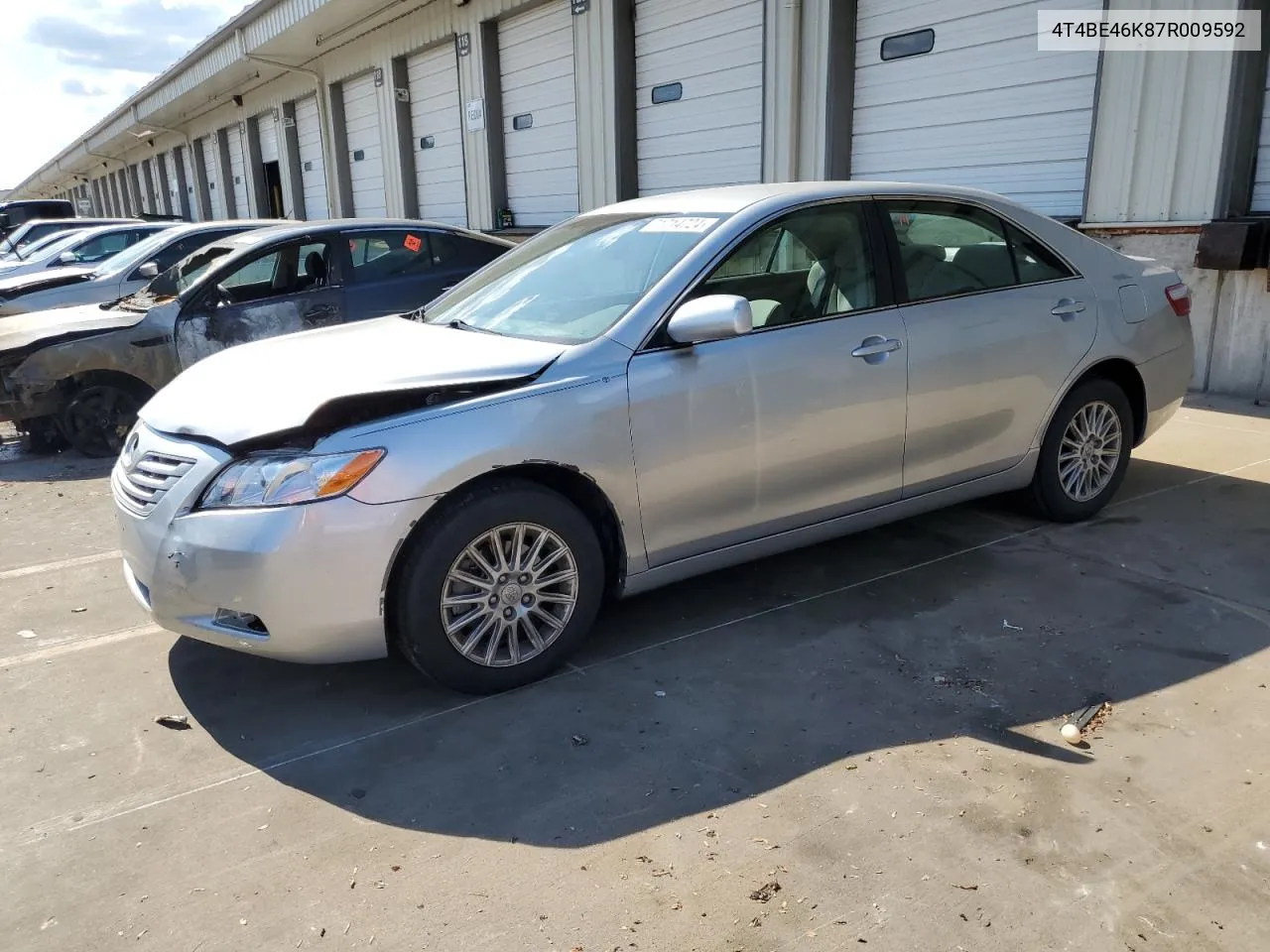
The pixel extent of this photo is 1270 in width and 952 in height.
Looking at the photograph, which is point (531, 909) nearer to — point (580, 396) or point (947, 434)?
point (580, 396)

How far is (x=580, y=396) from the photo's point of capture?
127 inches

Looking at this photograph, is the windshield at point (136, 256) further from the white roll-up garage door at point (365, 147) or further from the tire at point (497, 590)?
the white roll-up garage door at point (365, 147)

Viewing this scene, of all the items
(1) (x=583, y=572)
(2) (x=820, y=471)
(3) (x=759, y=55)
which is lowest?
(1) (x=583, y=572)

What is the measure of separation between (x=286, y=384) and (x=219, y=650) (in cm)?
122

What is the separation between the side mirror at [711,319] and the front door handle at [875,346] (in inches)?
26.3

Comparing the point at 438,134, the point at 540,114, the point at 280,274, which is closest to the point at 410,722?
the point at 280,274

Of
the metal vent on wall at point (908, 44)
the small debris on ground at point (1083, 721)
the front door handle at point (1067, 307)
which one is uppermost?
the metal vent on wall at point (908, 44)

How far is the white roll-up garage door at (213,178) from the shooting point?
99.2 ft

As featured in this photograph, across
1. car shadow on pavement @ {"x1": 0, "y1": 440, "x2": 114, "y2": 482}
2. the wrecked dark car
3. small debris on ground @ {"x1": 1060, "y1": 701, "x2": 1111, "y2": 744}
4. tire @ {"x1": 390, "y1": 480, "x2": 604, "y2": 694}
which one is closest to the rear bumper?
small debris on ground @ {"x1": 1060, "y1": 701, "x2": 1111, "y2": 744}

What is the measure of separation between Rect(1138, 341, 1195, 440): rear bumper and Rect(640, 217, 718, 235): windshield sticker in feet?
8.13

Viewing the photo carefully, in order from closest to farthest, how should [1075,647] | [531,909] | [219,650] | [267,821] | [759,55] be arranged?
[531,909], [267,821], [1075,647], [219,650], [759,55]

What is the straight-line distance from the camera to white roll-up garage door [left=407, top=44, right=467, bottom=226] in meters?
→ 16.4

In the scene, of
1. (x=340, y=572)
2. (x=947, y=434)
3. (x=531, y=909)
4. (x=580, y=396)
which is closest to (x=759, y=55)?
(x=947, y=434)

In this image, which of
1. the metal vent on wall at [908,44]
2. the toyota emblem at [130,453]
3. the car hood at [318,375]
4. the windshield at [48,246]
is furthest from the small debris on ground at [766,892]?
the windshield at [48,246]
